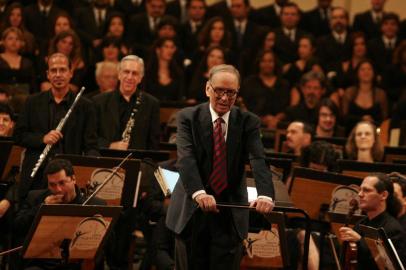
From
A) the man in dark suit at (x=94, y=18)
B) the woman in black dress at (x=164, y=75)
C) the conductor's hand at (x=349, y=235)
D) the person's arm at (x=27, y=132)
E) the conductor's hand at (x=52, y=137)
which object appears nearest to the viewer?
the conductor's hand at (x=349, y=235)

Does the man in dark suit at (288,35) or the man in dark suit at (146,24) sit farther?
the man in dark suit at (288,35)

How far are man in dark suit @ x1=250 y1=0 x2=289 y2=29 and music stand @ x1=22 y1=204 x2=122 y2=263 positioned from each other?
234 inches

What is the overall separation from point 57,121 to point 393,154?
2729 millimetres

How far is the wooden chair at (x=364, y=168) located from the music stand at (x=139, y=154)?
51.3 inches

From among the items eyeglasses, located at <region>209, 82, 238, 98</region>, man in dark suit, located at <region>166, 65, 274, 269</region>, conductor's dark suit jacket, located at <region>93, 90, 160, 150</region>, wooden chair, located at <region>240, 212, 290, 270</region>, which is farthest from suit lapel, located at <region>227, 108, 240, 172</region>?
conductor's dark suit jacket, located at <region>93, 90, 160, 150</region>

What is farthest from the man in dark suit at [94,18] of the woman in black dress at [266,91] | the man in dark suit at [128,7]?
the woman in black dress at [266,91]

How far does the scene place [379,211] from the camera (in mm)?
5754

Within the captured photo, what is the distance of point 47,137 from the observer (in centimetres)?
622

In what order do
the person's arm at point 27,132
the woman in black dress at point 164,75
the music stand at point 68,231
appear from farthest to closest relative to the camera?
the woman in black dress at point 164,75 → the person's arm at point 27,132 → the music stand at point 68,231

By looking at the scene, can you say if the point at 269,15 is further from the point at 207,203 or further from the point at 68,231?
the point at 207,203

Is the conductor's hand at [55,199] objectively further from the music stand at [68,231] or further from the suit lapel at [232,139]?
the suit lapel at [232,139]

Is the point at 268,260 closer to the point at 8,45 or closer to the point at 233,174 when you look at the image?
the point at 233,174

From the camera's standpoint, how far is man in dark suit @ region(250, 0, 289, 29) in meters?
11.0

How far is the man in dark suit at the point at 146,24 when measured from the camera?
398 inches
